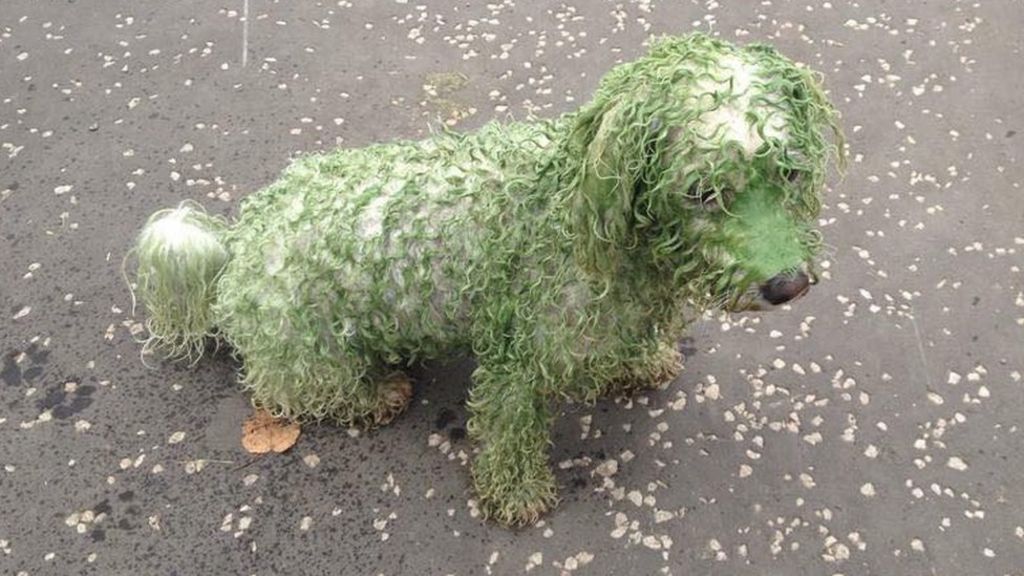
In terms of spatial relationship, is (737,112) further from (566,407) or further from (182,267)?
(182,267)

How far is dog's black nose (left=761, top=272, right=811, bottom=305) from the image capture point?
2143 millimetres

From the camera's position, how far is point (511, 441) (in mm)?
3074

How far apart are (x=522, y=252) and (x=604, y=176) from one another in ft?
1.83

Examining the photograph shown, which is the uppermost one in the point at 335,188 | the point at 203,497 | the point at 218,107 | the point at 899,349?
the point at 335,188

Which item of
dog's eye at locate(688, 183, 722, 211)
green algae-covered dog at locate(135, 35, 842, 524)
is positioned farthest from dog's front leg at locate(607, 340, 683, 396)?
dog's eye at locate(688, 183, 722, 211)

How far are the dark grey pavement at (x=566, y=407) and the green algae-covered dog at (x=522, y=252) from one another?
0.21 m

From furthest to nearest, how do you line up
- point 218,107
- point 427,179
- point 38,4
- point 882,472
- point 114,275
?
point 38,4 < point 218,107 < point 114,275 < point 882,472 < point 427,179

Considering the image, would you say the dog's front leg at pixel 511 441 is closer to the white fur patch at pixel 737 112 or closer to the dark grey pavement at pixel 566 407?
the dark grey pavement at pixel 566 407

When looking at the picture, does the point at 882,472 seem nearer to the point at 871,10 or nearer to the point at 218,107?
the point at 871,10

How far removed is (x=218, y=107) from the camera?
4.89m

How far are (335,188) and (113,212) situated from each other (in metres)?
1.92

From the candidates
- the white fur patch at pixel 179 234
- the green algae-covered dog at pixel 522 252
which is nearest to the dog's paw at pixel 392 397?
the green algae-covered dog at pixel 522 252

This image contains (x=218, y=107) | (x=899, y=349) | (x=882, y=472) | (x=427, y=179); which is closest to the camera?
(x=427, y=179)

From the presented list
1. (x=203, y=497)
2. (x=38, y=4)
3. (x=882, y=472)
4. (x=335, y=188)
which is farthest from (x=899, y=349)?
(x=38, y=4)
